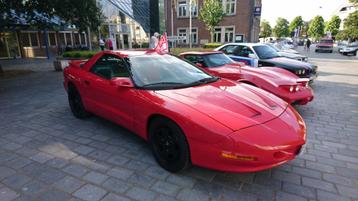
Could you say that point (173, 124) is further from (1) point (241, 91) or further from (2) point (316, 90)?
(2) point (316, 90)

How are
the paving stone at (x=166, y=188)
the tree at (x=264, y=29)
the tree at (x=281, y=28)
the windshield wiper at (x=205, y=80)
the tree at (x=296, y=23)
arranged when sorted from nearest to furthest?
the paving stone at (x=166, y=188), the windshield wiper at (x=205, y=80), the tree at (x=264, y=29), the tree at (x=281, y=28), the tree at (x=296, y=23)

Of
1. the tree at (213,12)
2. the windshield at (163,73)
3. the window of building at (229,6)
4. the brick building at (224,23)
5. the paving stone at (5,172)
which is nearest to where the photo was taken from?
the paving stone at (5,172)

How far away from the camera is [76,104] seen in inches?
188

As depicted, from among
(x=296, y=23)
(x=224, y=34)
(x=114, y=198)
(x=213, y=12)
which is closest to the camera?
(x=114, y=198)

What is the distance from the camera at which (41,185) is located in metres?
2.65

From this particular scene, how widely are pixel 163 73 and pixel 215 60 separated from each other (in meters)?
3.16

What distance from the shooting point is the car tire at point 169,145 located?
261 cm

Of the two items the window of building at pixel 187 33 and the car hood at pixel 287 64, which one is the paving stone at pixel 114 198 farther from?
the window of building at pixel 187 33

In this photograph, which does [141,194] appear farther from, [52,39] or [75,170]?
[52,39]

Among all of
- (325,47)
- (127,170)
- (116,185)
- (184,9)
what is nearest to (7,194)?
(116,185)

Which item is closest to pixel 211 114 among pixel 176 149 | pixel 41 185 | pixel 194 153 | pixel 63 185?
pixel 194 153

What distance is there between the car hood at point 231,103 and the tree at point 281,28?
87138 mm

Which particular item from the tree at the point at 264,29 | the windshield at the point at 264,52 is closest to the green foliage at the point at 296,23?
the tree at the point at 264,29

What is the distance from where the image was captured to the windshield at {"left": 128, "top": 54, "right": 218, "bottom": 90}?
3209mm
